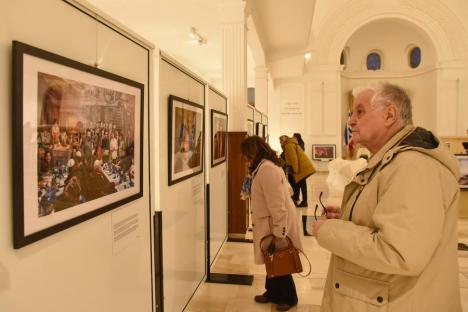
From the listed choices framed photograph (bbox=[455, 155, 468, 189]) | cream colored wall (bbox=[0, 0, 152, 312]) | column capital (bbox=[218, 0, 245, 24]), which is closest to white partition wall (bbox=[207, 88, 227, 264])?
column capital (bbox=[218, 0, 245, 24])

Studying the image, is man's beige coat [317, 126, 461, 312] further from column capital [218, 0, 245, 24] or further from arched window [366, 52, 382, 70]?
arched window [366, 52, 382, 70]

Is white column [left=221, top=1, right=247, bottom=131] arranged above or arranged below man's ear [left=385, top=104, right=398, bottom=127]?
above

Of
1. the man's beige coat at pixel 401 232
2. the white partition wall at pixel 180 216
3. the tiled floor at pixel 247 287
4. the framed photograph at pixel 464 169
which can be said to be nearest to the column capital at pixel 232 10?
the white partition wall at pixel 180 216

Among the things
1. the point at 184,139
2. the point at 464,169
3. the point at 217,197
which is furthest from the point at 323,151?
the point at 184,139

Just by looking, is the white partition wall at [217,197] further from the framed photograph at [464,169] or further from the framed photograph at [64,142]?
the framed photograph at [464,169]

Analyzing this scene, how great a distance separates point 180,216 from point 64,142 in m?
1.99

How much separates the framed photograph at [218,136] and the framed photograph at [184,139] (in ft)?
2.01

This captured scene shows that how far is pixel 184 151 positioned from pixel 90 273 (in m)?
1.76

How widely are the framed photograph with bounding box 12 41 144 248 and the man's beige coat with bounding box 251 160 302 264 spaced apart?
164 cm

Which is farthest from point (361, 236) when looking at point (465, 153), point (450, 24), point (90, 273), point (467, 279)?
point (450, 24)

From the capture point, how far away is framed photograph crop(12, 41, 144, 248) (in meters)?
1.30

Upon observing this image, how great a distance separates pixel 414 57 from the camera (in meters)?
17.8

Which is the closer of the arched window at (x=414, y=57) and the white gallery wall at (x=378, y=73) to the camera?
the white gallery wall at (x=378, y=73)

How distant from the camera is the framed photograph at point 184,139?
3.00 metres
